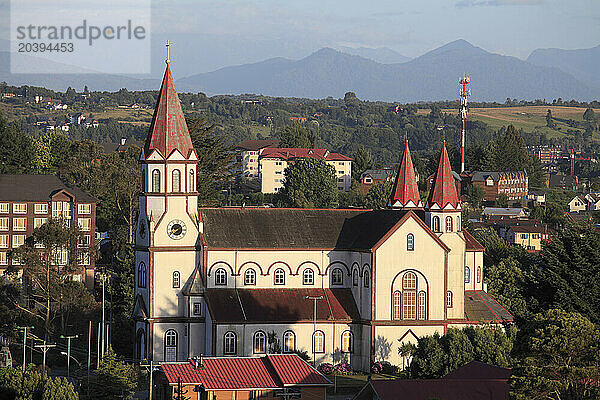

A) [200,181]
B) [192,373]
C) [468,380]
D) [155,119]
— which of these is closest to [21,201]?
[200,181]

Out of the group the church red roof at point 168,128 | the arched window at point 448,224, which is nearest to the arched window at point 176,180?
the church red roof at point 168,128

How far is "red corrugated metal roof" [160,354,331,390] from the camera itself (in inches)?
2335

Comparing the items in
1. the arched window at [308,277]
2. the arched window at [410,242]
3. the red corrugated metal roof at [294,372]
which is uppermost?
the arched window at [410,242]

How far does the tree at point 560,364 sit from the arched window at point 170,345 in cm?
3291

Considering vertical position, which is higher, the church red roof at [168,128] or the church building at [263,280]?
the church red roof at [168,128]

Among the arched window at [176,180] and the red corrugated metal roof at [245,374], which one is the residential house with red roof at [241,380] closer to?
the red corrugated metal roof at [245,374]

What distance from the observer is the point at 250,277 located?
3049 inches

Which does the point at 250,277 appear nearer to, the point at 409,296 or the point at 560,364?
the point at 409,296

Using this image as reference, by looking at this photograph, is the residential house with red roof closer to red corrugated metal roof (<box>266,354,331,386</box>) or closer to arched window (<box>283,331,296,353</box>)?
red corrugated metal roof (<box>266,354,331,386</box>)

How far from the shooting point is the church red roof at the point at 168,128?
76.5 m

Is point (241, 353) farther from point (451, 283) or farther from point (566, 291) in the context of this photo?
point (566, 291)

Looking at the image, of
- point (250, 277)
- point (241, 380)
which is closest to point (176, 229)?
point (250, 277)

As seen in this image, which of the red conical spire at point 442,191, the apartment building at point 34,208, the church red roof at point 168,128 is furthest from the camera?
the apartment building at point 34,208

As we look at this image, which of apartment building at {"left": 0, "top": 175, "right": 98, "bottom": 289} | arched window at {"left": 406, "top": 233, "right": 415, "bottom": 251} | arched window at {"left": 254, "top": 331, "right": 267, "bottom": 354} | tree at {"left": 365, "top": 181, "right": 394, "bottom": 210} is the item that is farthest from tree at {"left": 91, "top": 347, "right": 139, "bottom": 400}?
tree at {"left": 365, "top": 181, "right": 394, "bottom": 210}
